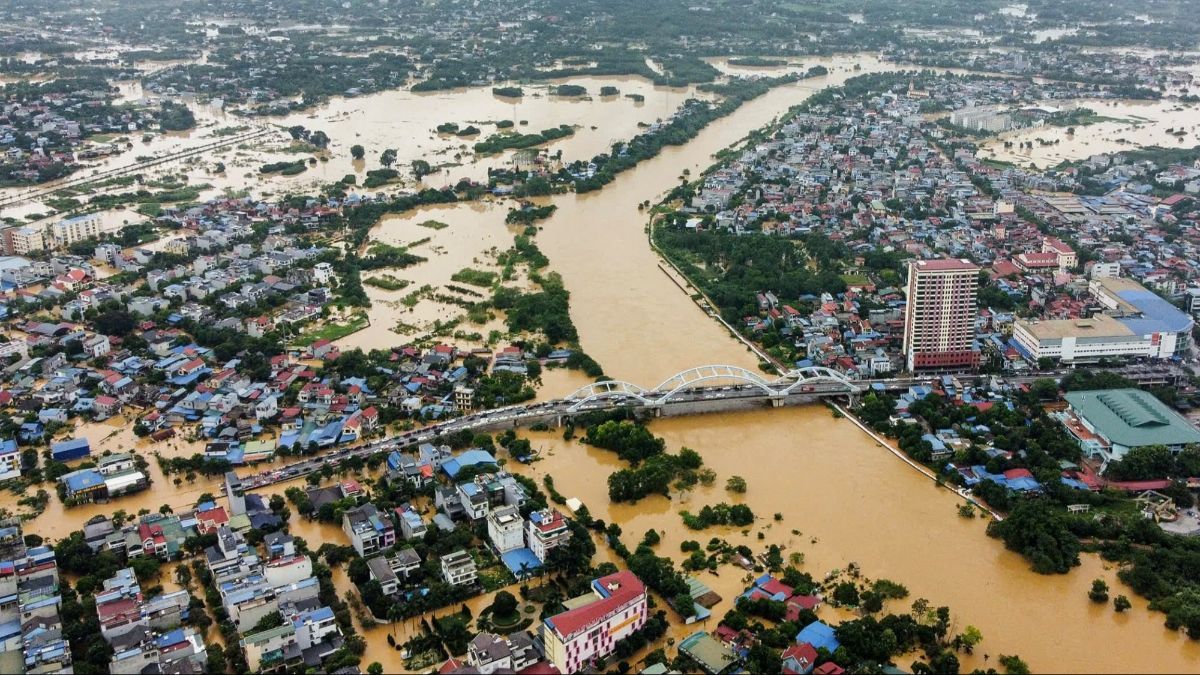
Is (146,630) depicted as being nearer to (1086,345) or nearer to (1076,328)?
(1086,345)

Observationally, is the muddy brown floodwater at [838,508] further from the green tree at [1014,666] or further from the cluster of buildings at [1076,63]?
the cluster of buildings at [1076,63]

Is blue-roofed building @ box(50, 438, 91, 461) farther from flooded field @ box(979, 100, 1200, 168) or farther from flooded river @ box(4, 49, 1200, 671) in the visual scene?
flooded field @ box(979, 100, 1200, 168)

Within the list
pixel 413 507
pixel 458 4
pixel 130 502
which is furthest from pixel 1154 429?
pixel 458 4

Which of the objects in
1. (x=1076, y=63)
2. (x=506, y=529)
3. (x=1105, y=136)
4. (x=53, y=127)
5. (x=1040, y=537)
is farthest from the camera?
(x=1076, y=63)

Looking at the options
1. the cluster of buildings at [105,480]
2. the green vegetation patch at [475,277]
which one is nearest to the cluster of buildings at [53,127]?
the green vegetation patch at [475,277]

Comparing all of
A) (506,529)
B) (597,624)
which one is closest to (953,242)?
(506,529)

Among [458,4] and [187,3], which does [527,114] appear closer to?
[458,4]

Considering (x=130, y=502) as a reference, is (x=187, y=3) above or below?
above
